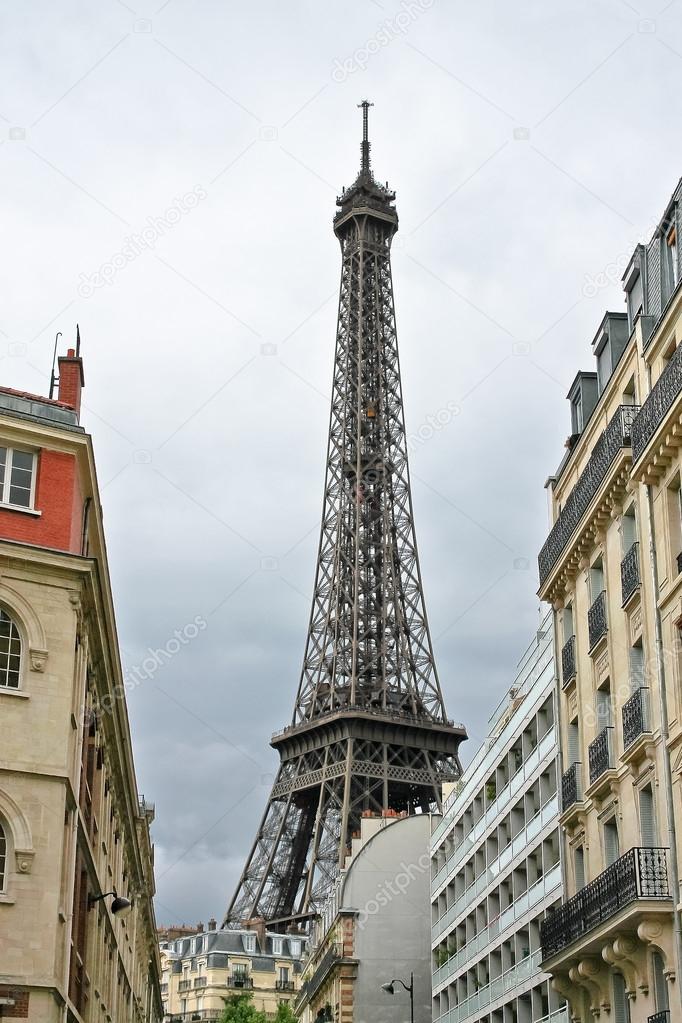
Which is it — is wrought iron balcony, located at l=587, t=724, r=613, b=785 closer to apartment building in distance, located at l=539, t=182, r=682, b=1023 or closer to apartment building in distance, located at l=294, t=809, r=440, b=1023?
apartment building in distance, located at l=539, t=182, r=682, b=1023

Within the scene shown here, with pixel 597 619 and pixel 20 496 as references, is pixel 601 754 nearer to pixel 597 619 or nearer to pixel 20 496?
pixel 597 619

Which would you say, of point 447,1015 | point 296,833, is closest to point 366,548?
point 296,833

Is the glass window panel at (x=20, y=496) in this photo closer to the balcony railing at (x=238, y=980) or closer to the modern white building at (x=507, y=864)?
the modern white building at (x=507, y=864)

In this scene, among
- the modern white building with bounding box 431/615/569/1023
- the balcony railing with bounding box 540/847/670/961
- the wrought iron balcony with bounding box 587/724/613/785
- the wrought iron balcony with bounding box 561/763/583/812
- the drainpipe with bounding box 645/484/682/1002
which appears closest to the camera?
the drainpipe with bounding box 645/484/682/1002

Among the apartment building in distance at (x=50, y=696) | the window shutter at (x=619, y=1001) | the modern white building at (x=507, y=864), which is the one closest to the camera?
the apartment building in distance at (x=50, y=696)

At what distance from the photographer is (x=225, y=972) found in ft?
464

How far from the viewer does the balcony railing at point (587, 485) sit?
33.2 metres

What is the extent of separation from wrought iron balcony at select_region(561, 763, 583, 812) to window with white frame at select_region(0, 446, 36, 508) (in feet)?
51.8

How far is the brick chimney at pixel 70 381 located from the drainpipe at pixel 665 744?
1273 cm

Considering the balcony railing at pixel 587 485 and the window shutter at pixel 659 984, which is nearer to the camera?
the window shutter at pixel 659 984

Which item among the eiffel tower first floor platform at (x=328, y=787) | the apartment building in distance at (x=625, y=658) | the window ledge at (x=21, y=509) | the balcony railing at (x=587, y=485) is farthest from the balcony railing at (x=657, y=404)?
the eiffel tower first floor platform at (x=328, y=787)

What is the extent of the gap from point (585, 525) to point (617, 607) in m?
2.94

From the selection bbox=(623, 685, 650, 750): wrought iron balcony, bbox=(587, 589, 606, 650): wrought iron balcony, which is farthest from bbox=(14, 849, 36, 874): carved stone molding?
bbox=(587, 589, 606, 650): wrought iron balcony

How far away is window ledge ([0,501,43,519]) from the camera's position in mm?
29094
